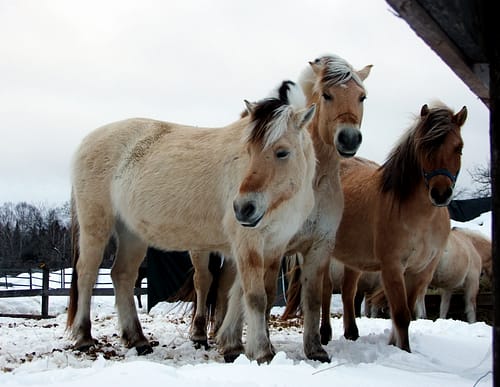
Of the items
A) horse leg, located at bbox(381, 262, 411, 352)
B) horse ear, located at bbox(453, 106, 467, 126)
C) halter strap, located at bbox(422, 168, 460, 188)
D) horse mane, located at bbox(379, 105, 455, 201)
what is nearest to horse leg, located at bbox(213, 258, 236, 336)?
horse leg, located at bbox(381, 262, 411, 352)

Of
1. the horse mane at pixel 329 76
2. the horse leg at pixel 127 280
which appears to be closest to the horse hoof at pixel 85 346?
the horse leg at pixel 127 280

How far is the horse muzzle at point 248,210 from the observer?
4.44 meters

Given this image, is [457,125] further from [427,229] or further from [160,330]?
[160,330]

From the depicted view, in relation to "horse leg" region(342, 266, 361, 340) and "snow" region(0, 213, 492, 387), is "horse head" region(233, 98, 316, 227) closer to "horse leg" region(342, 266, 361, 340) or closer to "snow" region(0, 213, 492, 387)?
"snow" region(0, 213, 492, 387)

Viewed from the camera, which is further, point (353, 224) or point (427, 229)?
point (353, 224)

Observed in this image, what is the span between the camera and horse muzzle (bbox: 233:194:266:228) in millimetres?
4438

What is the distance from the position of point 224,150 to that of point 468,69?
2.71 m

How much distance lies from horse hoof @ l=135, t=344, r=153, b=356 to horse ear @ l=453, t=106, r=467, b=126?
3.84 meters

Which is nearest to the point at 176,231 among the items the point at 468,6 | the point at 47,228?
the point at 468,6

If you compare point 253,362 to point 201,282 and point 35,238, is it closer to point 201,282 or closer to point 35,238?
point 201,282

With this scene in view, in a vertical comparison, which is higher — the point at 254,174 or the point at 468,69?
the point at 468,69

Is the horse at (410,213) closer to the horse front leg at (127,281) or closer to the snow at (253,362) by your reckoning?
the snow at (253,362)

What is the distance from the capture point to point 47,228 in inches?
2416

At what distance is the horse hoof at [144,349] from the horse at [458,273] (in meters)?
6.35
